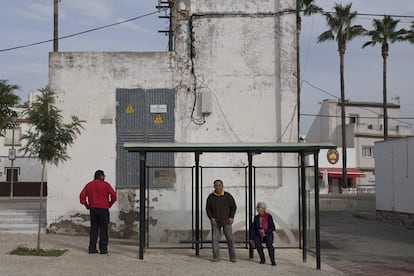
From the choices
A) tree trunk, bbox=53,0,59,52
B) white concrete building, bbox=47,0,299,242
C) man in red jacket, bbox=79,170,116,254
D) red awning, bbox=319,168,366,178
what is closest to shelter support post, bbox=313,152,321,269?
white concrete building, bbox=47,0,299,242

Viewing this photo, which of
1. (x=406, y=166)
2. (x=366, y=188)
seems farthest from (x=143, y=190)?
(x=366, y=188)

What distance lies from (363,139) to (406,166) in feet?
124

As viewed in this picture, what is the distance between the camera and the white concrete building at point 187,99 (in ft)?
53.3

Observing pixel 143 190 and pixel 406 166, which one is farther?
pixel 406 166

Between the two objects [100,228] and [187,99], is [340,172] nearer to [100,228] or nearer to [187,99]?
[187,99]

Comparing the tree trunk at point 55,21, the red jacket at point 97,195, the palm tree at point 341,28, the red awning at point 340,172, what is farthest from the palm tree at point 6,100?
the red awning at point 340,172

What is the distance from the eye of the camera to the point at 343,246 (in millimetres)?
16547

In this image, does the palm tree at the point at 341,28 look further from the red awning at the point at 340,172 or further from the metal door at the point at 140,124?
the metal door at the point at 140,124

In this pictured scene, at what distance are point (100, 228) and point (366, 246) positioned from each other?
7796mm

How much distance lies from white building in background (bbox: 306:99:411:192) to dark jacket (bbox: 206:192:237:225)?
4168 centimetres

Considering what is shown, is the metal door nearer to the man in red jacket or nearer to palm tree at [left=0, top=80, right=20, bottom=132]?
the man in red jacket

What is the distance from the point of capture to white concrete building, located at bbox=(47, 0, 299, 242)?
16.2 meters

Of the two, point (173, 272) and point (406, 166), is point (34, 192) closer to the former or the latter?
point (406, 166)

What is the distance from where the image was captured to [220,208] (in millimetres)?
12203
